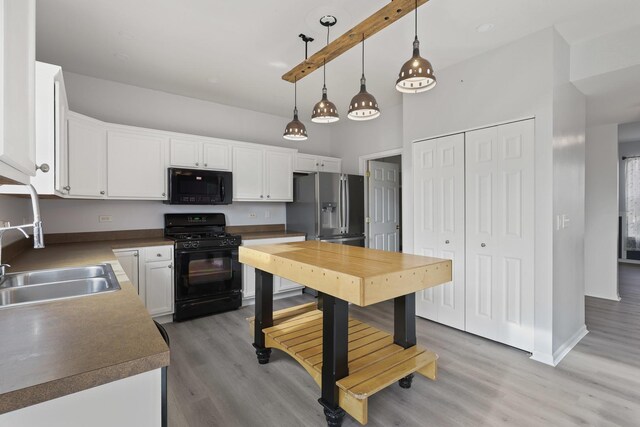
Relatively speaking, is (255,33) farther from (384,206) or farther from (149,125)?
(384,206)

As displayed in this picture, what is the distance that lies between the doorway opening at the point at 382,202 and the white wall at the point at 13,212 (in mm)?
3919

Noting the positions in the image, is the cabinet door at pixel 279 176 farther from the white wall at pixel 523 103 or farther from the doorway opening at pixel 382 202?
the white wall at pixel 523 103

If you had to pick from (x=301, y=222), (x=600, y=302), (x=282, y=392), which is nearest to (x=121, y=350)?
(x=282, y=392)

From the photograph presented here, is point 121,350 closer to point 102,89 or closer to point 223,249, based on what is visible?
point 223,249

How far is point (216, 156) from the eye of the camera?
3.94 metres

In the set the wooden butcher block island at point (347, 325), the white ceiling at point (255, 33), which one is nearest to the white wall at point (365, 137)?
the white ceiling at point (255, 33)

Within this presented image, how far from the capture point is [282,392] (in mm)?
2143

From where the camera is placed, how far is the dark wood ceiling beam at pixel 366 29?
1.77 metres

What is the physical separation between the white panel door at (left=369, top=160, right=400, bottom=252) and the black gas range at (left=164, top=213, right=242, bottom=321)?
211 centimetres

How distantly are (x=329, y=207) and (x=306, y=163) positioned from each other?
3.03 feet

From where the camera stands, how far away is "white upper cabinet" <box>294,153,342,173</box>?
4.77m

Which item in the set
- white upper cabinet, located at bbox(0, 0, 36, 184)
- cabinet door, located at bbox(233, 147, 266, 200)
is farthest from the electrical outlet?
white upper cabinet, located at bbox(0, 0, 36, 184)

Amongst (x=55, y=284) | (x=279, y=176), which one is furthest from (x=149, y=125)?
(x=55, y=284)

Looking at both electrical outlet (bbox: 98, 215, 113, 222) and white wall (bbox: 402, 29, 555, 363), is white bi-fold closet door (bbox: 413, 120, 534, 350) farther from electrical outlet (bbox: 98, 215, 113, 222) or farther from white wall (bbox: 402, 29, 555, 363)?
electrical outlet (bbox: 98, 215, 113, 222)
